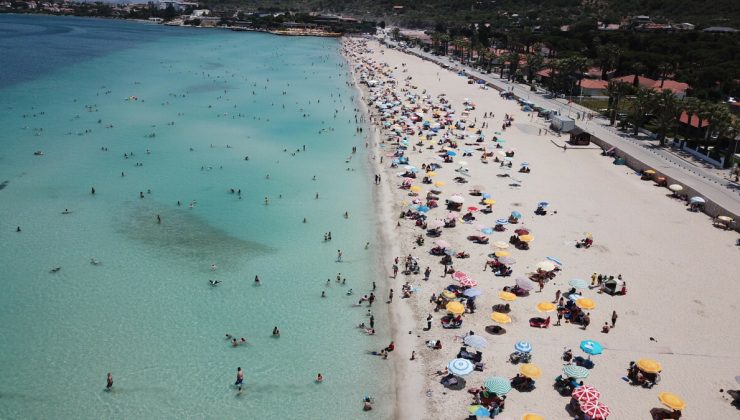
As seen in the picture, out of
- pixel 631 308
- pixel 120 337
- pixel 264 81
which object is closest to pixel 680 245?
pixel 631 308

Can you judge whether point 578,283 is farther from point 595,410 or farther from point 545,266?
point 595,410

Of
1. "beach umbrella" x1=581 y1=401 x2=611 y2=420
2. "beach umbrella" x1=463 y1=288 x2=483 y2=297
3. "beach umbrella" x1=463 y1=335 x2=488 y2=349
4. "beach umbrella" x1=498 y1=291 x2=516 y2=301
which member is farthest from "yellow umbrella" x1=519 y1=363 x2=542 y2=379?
"beach umbrella" x1=463 y1=288 x2=483 y2=297

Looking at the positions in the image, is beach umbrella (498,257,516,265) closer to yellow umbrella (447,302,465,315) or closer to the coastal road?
yellow umbrella (447,302,465,315)

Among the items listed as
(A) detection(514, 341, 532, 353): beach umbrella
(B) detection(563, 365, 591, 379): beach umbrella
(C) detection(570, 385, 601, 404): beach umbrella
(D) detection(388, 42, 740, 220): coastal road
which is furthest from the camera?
(D) detection(388, 42, 740, 220): coastal road

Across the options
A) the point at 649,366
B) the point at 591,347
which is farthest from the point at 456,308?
the point at 649,366

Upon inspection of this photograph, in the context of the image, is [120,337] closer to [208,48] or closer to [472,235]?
[472,235]
